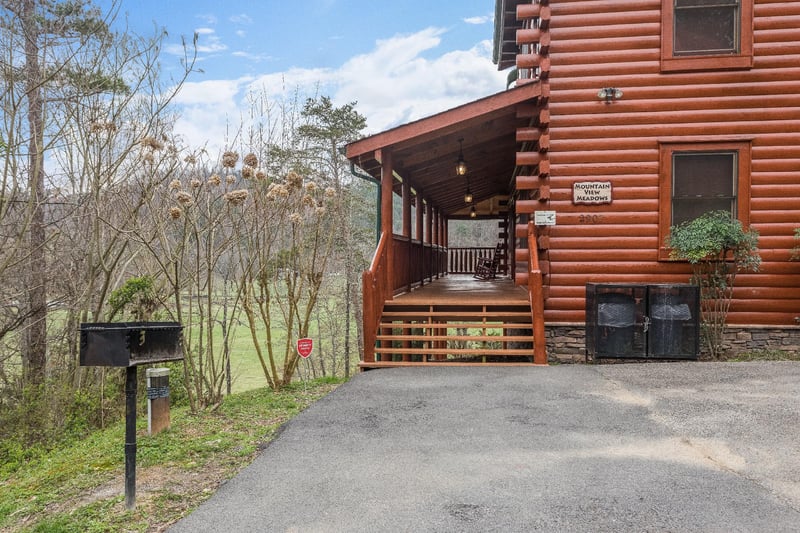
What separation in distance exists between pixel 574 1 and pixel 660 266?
3.85 meters

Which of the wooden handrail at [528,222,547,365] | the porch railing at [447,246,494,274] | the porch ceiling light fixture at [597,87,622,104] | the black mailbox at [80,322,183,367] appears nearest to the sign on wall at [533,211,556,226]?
the wooden handrail at [528,222,547,365]

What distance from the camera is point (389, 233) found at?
7.44 metres

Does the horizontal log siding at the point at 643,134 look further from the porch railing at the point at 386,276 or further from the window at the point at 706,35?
the porch railing at the point at 386,276

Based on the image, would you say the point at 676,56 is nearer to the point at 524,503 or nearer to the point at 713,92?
the point at 713,92

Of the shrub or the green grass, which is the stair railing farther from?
the shrub

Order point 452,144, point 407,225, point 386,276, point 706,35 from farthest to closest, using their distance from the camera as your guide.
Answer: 1. point 407,225
2. point 452,144
3. point 386,276
4. point 706,35

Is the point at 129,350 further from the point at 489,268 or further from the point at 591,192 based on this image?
the point at 489,268

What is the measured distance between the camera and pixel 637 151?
722 cm

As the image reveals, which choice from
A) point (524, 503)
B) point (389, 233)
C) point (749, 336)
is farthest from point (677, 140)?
point (524, 503)

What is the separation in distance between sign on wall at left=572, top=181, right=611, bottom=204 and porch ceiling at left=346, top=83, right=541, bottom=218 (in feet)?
4.16

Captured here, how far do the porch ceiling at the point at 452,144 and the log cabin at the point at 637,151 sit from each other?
3cm

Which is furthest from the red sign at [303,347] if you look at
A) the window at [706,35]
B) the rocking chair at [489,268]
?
the rocking chair at [489,268]

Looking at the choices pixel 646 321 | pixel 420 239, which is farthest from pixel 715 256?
pixel 420 239

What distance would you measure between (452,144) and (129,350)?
6575 mm
